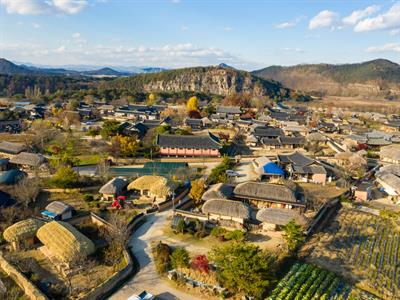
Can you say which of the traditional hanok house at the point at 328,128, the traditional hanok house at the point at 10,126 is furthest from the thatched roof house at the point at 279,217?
the traditional hanok house at the point at 10,126

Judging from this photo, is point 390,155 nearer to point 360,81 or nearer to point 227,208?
point 227,208

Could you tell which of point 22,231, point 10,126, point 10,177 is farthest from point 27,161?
point 10,126

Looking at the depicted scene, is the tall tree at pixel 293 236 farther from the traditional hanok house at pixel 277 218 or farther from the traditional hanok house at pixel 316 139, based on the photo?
the traditional hanok house at pixel 316 139

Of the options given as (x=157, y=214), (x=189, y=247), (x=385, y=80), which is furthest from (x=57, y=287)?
(x=385, y=80)

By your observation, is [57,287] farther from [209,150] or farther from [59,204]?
[209,150]

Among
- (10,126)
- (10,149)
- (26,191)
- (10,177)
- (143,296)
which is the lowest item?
(143,296)

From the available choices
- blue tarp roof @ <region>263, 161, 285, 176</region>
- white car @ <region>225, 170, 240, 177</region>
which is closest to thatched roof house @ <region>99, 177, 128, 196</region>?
white car @ <region>225, 170, 240, 177</region>
